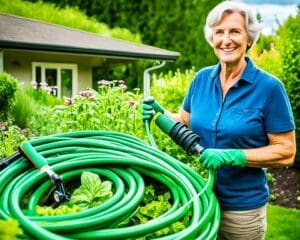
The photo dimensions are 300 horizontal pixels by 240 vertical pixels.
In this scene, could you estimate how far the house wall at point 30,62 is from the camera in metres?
13.2

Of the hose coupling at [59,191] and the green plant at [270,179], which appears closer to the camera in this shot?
the hose coupling at [59,191]

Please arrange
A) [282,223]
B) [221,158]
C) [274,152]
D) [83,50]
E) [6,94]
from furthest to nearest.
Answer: [83,50], [6,94], [282,223], [274,152], [221,158]

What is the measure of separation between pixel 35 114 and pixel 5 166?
5939 millimetres

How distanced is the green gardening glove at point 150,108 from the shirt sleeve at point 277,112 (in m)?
0.48

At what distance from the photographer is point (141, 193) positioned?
1939mm

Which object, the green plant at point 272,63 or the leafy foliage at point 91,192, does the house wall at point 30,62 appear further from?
the leafy foliage at point 91,192

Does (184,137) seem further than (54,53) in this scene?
No

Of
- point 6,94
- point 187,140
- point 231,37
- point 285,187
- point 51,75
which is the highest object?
point 231,37

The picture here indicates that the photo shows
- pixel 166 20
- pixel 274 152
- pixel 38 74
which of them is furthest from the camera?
pixel 166 20

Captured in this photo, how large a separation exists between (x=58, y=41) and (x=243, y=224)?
10.6 metres

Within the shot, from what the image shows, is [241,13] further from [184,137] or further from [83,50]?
[83,50]

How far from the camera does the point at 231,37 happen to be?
2439 millimetres

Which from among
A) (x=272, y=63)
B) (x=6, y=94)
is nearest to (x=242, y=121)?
(x=6, y=94)

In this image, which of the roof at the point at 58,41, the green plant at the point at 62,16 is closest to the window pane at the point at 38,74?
the roof at the point at 58,41
